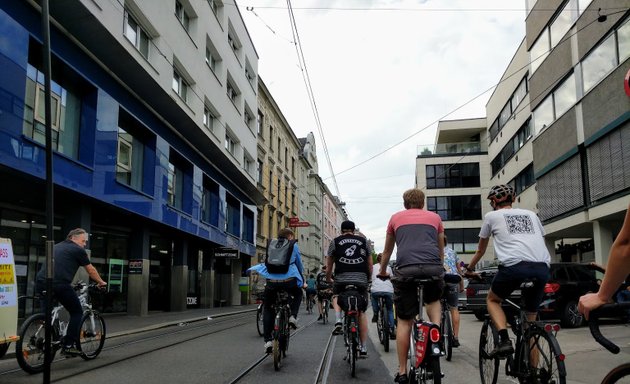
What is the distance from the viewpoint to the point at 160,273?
21.2 metres

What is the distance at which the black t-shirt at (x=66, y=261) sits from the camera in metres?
6.62

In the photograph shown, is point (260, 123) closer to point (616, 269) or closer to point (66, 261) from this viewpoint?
point (66, 261)

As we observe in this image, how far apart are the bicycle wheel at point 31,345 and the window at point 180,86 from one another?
1476 cm

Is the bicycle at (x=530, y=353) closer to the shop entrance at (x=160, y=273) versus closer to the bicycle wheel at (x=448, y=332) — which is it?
the bicycle wheel at (x=448, y=332)

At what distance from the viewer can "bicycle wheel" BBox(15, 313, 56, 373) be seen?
5.86 metres

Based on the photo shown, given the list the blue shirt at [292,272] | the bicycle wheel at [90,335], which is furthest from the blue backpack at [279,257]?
the bicycle wheel at [90,335]

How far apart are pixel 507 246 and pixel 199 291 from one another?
21.8 metres

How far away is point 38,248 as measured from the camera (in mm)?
13664

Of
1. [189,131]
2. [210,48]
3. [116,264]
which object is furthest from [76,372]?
[210,48]

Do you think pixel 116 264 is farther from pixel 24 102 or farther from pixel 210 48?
pixel 210 48

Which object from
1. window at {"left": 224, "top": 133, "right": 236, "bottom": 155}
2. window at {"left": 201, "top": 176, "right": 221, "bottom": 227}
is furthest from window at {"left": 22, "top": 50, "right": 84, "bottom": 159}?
window at {"left": 224, "top": 133, "right": 236, "bottom": 155}

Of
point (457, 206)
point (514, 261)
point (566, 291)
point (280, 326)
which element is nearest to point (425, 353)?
point (514, 261)

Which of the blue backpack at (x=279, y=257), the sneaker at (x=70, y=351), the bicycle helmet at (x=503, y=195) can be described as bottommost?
the sneaker at (x=70, y=351)

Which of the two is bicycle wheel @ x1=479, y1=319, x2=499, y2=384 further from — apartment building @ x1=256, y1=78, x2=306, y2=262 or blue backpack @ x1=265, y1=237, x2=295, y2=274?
apartment building @ x1=256, y1=78, x2=306, y2=262
